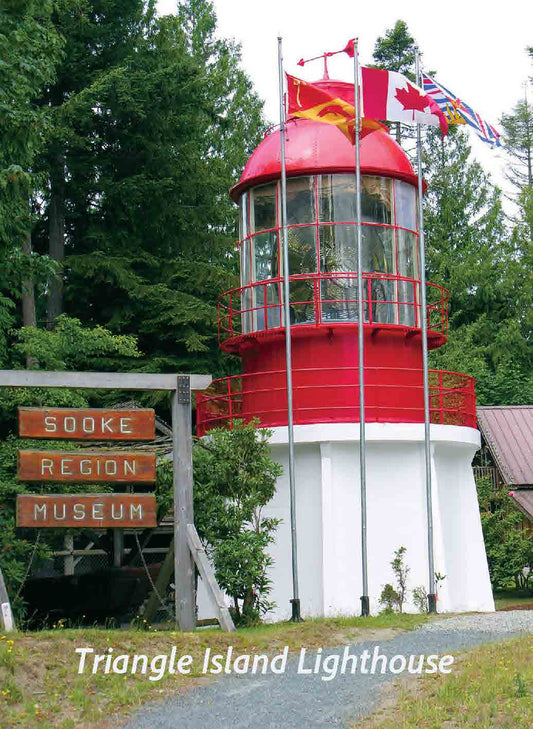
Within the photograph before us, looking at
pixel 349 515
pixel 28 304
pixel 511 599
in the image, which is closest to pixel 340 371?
pixel 349 515

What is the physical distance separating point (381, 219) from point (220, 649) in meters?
8.50

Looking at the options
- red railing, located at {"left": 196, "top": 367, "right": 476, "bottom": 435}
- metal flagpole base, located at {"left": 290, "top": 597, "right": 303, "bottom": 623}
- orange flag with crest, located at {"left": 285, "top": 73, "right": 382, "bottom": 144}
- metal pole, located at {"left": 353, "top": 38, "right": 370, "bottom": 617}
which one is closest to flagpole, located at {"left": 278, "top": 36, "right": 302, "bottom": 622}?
metal flagpole base, located at {"left": 290, "top": 597, "right": 303, "bottom": 623}

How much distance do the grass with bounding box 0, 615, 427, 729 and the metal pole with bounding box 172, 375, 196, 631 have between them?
88 cm

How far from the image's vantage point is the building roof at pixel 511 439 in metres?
26.9

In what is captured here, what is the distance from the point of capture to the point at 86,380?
13.3 m

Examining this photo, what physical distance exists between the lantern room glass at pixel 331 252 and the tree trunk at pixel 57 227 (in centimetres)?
990

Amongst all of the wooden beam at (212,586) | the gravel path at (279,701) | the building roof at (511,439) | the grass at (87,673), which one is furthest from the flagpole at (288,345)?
the building roof at (511,439)

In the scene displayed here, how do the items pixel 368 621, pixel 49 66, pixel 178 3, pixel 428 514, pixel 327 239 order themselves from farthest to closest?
pixel 178 3, pixel 49 66, pixel 327 239, pixel 428 514, pixel 368 621

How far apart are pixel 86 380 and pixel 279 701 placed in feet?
16.6

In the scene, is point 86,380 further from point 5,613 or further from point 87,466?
point 5,613

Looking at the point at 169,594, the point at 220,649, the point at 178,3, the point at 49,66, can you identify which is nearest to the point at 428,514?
the point at 220,649

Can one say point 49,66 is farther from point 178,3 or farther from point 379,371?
point 178,3

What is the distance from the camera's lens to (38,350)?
19984mm

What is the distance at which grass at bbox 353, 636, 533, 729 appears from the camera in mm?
9086
